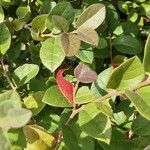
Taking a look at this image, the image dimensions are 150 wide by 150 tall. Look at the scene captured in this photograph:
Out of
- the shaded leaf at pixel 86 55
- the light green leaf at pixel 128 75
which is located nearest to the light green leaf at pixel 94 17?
the shaded leaf at pixel 86 55

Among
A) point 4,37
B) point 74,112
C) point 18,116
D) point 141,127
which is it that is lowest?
point 141,127

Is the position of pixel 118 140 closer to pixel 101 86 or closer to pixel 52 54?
pixel 101 86

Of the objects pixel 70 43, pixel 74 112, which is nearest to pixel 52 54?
pixel 70 43

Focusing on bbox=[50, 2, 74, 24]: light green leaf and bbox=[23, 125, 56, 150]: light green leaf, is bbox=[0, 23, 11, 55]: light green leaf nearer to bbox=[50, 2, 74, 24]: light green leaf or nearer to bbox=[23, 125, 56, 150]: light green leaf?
bbox=[50, 2, 74, 24]: light green leaf

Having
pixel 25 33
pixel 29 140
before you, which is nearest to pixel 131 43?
pixel 25 33

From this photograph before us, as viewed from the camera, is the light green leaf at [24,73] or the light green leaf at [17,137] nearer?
the light green leaf at [17,137]

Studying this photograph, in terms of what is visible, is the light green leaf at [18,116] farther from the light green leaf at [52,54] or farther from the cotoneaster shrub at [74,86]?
the light green leaf at [52,54]

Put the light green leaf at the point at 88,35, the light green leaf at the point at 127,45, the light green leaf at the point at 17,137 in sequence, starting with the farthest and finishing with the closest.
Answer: the light green leaf at the point at 127,45, the light green leaf at the point at 88,35, the light green leaf at the point at 17,137
